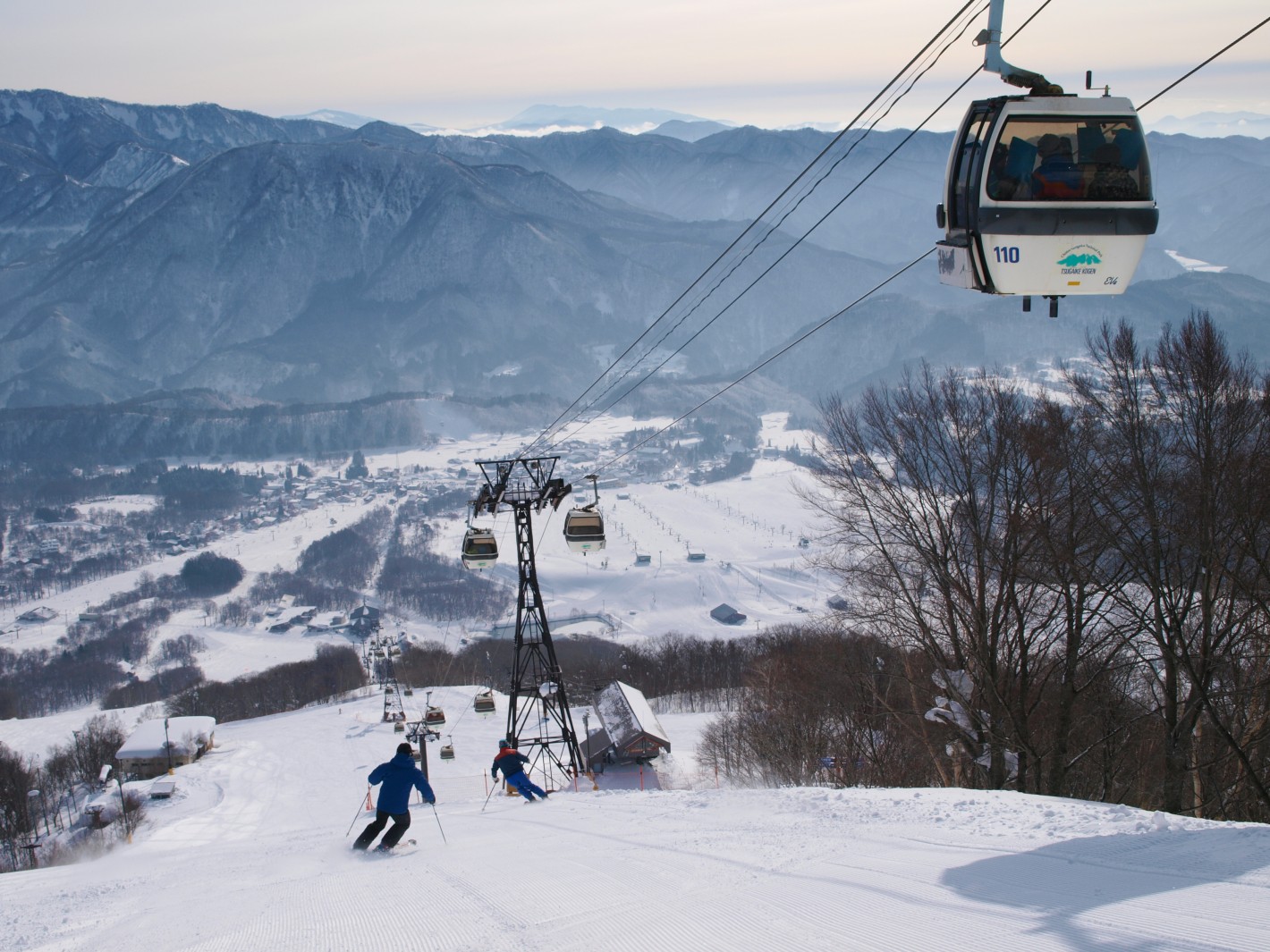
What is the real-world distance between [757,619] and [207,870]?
66.5 meters

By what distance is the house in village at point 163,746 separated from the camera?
3612 cm

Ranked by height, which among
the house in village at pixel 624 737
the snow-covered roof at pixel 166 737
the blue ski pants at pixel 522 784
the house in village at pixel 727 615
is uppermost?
the blue ski pants at pixel 522 784


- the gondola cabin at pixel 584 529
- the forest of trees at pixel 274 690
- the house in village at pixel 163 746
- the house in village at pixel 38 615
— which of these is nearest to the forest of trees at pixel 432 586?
the forest of trees at pixel 274 690

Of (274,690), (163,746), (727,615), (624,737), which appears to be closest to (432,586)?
(274,690)

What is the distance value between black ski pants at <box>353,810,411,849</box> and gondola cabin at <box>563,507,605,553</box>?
7.81 metres

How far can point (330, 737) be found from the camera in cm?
3712

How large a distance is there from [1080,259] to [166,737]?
124 feet

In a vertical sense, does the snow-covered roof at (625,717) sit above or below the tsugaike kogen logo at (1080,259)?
below

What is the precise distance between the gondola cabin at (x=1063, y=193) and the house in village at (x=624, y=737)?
64.2 feet

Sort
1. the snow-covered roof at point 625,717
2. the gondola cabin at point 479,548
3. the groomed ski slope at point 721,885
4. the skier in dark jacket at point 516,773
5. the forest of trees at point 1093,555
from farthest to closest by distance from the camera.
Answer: the snow-covered roof at point 625,717
the gondola cabin at point 479,548
the skier in dark jacket at point 516,773
the forest of trees at point 1093,555
the groomed ski slope at point 721,885

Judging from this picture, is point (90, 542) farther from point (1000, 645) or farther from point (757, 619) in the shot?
point (1000, 645)

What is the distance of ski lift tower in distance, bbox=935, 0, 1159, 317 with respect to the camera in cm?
585

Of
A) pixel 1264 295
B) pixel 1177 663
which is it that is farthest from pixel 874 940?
pixel 1264 295

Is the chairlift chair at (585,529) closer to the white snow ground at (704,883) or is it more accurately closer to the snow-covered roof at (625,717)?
the white snow ground at (704,883)
